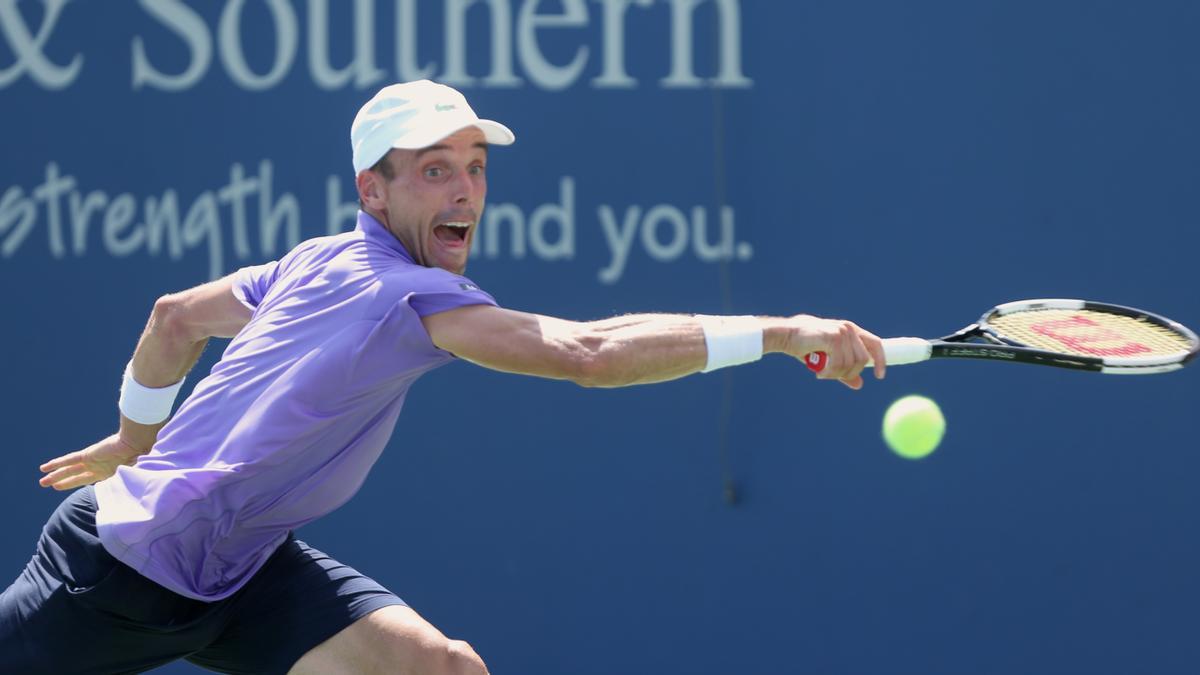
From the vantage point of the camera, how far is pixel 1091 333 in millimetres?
3904

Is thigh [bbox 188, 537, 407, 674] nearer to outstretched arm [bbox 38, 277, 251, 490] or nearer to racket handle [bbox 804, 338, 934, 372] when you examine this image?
outstretched arm [bbox 38, 277, 251, 490]

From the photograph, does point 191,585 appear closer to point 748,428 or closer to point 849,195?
point 748,428

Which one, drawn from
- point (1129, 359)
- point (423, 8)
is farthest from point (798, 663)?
point (423, 8)

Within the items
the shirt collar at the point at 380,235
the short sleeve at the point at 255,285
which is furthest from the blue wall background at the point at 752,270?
the shirt collar at the point at 380,235

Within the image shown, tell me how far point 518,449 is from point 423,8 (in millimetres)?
1362

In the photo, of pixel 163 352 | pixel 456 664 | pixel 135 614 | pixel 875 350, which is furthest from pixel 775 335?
pixel 163 352

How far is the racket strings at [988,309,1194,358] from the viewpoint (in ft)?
12.4

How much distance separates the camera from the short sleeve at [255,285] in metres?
3.66

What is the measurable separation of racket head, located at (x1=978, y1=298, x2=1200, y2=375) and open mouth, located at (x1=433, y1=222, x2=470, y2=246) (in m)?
1.15

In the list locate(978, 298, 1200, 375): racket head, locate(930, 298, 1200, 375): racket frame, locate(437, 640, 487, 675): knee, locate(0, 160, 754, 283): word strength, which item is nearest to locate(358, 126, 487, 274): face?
locate(437, 640, 487, 675): knee

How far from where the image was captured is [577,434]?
17.0 feet

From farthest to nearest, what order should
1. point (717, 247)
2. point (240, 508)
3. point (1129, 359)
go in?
point (717, 247)
point (1129, 359)
point (240, 508)

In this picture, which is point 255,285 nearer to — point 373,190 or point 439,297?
point 373,190

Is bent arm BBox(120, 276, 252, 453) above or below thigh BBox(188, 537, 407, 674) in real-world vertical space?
above
